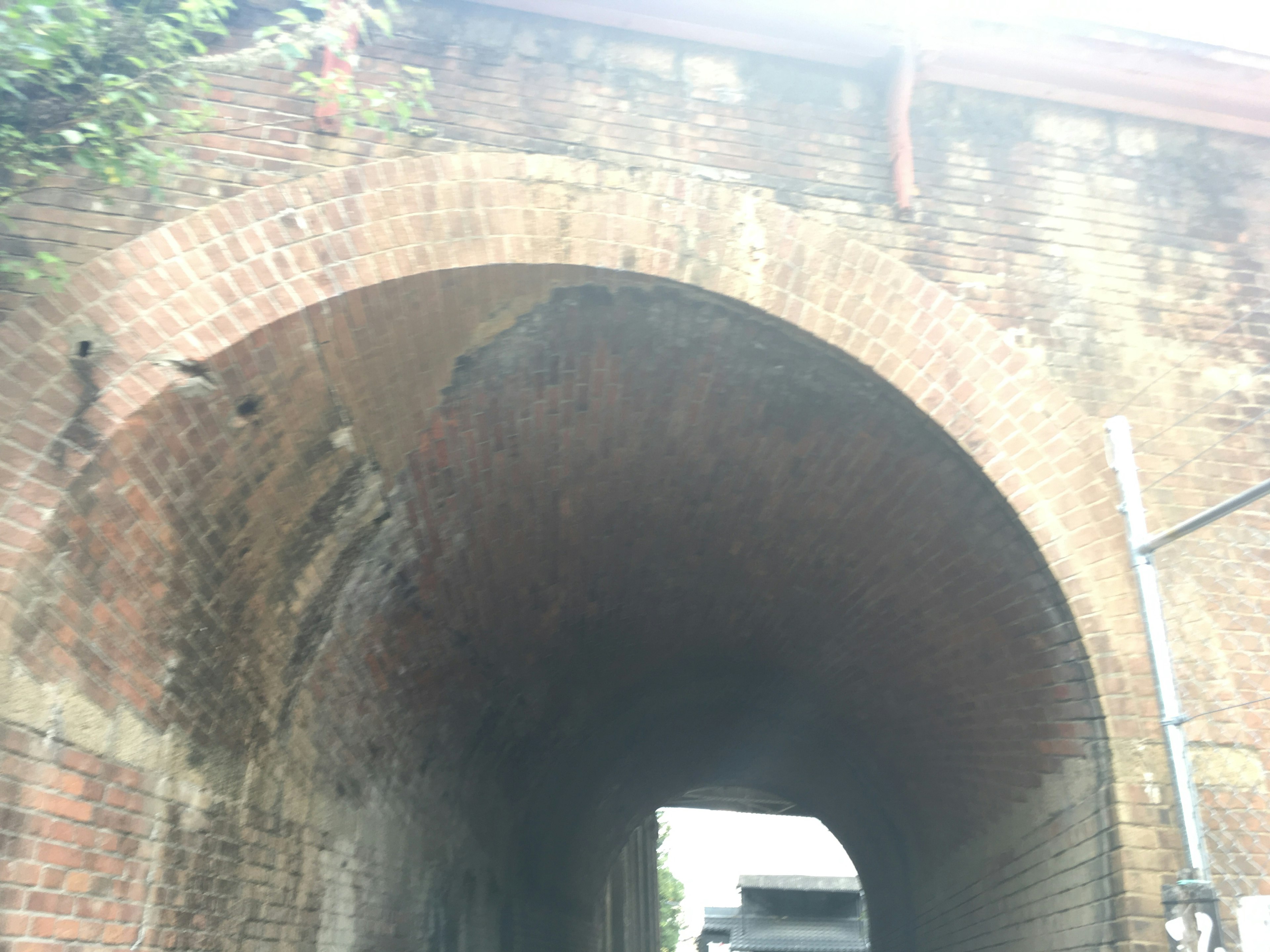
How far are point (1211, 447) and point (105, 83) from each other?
517 centimetres

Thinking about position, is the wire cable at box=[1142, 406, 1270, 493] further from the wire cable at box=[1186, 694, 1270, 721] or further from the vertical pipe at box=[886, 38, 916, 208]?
the vertical pipe at box=[886, 38, 916, 208]

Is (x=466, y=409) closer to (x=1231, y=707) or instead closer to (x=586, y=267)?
(x=586, y=267)

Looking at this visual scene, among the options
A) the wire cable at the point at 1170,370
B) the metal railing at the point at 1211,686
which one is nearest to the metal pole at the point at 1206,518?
the metal railing at the point at 1211,686

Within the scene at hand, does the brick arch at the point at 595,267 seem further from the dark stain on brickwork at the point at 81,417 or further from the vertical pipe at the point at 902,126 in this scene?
the vertical pipe at the point at 902,126

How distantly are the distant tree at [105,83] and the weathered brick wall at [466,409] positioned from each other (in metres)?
0.27

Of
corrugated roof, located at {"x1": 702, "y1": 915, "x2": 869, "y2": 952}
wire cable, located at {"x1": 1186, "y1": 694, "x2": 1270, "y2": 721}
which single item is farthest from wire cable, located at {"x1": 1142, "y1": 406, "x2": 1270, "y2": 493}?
corrugated roof, located at {"x1": 702, "y1": 915, "x2": 869, "y2": 952}

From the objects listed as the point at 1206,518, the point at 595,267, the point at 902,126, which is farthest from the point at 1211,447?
the point at 595,267

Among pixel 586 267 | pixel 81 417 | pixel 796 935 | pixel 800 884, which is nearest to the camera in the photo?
pixel 81 417

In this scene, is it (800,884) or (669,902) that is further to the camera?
(669,902)

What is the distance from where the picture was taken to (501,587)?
21.4 ft

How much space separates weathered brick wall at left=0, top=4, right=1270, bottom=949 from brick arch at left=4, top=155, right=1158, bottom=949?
2 cm

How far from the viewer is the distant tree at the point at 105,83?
3.47 metres

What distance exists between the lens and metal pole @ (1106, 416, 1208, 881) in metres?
4.18

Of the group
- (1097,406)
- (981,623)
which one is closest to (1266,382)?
(1097,406)
